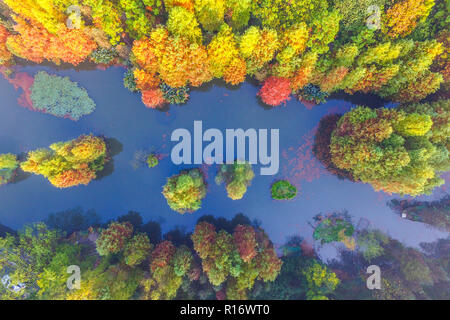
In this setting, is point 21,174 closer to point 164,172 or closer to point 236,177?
point 164,172

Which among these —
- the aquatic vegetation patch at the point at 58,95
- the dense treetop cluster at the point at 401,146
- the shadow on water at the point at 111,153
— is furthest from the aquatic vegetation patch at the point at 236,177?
the aquatic vegetation patch at the point at 58,95

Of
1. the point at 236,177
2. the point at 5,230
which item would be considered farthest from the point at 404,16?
the point at 5,230

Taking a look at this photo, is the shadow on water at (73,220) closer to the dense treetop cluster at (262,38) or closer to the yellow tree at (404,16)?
the dense treetop cluster at (262,38)

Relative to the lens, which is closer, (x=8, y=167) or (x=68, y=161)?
(x=68, y=161)

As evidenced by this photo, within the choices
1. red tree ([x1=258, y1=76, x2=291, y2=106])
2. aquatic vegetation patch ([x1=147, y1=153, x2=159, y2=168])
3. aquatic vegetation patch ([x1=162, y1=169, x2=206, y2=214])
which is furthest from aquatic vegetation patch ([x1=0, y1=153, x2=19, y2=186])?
red tree ([x1=258, y1=76, x2=291, y2=106])
